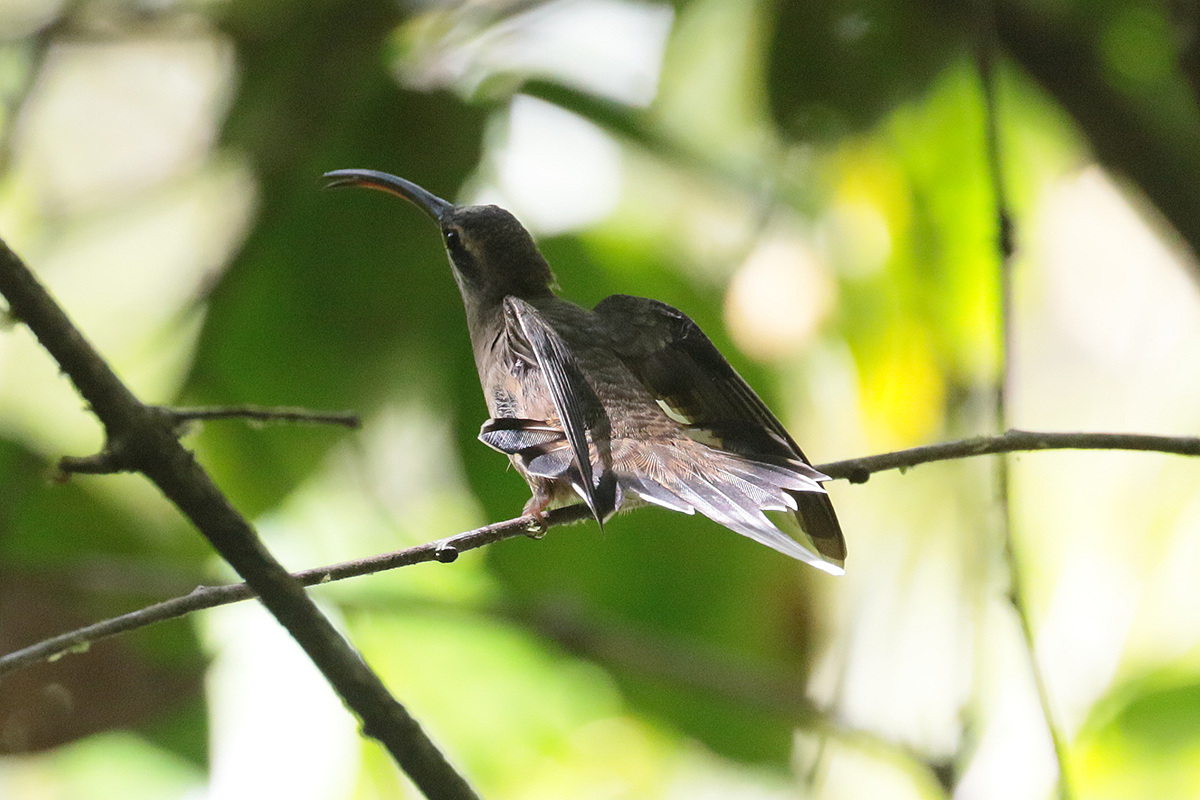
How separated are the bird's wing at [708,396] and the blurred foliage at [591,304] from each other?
53 cm

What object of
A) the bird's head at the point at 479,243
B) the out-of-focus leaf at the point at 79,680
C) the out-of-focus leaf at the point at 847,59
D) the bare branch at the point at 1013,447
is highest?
the out-of-focus leaf at the point at 847,59

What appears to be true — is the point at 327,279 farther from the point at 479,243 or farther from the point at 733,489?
the point at 733,489

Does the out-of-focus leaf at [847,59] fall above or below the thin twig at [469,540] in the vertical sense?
above

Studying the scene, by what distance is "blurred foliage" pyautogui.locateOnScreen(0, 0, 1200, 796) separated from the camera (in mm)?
2582

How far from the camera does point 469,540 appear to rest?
4.74 feet

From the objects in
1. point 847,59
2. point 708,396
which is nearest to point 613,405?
point 708,396

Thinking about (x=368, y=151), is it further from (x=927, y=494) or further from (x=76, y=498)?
(x=927, y=494)

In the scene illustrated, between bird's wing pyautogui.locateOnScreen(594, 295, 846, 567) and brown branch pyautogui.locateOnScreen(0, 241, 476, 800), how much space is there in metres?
0.75

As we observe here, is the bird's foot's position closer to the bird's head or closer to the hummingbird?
the hummingbird

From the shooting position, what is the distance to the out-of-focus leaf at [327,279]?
2566 millimetres

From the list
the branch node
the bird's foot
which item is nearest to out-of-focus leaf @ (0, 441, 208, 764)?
the bird's foot

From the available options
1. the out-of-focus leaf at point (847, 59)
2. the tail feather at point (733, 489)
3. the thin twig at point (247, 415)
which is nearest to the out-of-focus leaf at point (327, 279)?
the out-of-focus leaf at point (847, 59)

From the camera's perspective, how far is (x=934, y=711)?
303 cm

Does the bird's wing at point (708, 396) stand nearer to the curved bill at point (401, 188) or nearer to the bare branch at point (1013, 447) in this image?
the bare branch at point (1013, 447)
